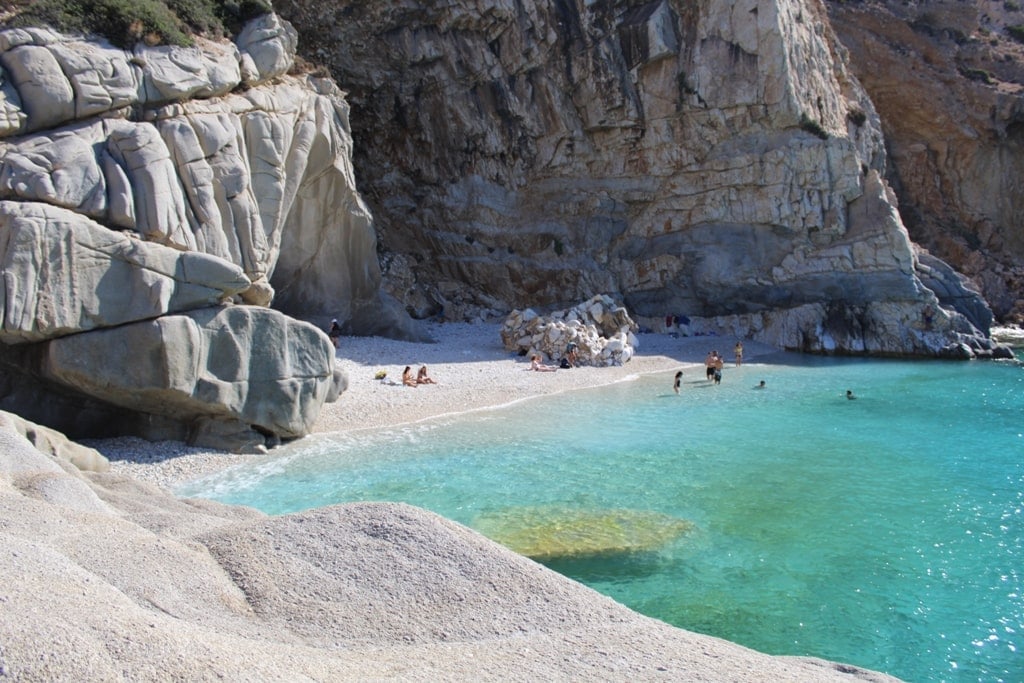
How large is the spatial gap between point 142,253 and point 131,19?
620cm

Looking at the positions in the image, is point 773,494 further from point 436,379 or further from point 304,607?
point 436,379

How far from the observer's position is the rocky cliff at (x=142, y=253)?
13805 mm

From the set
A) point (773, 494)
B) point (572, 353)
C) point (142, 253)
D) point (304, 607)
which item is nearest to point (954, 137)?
point (572, 353)

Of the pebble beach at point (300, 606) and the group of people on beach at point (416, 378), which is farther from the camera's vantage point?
the group of people on beach at point (416, 378)

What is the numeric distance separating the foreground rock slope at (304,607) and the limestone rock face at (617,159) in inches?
1206

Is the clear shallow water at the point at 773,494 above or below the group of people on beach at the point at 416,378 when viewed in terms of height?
below

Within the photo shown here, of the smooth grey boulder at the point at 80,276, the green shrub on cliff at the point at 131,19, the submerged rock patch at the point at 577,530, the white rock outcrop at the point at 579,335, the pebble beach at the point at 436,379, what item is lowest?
the submerged rock patch at the point at 577,530

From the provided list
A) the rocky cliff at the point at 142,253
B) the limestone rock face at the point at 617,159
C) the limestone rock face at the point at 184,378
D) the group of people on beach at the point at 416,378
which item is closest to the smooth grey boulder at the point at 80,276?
the rocky cliff at the point at 142,253

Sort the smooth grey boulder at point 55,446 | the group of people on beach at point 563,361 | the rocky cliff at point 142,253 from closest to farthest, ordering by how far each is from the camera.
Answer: the smooth grey boulder at point 55,446 < the rocky cliff at point 142,253 < the group of people on beach at point 563,361

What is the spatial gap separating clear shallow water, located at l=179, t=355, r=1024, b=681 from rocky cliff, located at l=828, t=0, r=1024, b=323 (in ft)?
91.3

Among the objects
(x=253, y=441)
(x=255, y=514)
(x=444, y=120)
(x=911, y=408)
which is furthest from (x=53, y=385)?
(x=444, y=120)

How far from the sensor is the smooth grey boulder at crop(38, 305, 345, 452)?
46.4ft

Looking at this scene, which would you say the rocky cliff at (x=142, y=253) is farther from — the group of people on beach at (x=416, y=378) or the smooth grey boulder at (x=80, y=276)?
the group of people on beach at (x=416, y=378)

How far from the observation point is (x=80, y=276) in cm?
1387
